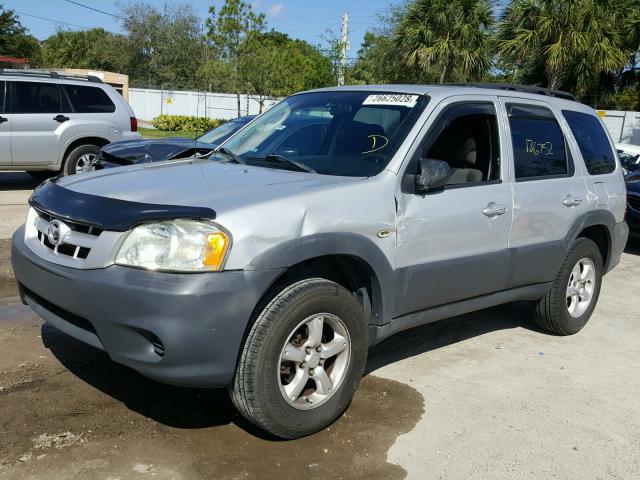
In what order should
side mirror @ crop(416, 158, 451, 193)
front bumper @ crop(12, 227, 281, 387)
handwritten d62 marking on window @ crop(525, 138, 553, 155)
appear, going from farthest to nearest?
handwritten d62 marking on window @ crop(525, 138, 553, 155)
side mirror @ crop(416, 158, 451, 193)
front bumper @ crop(12, 227, 281, 387)

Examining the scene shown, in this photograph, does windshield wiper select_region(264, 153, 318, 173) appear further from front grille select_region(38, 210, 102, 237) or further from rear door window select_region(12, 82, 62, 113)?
rear door window select_region(12, 82, 62, 113)

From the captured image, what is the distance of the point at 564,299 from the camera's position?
17.1ft

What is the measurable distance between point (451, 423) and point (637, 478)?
96 centimetres

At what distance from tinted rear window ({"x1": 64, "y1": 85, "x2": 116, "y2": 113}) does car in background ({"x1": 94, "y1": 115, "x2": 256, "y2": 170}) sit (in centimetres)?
256

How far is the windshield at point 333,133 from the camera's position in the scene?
12.8 ft

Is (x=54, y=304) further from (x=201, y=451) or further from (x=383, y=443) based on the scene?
(x=383, y=443)

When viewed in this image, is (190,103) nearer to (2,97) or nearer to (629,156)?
(2,97)

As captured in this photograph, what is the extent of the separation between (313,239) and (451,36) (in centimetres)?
2191

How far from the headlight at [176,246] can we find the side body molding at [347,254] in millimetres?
175

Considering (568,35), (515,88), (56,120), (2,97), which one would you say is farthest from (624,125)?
(515,88)

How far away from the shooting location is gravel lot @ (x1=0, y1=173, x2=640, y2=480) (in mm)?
3197

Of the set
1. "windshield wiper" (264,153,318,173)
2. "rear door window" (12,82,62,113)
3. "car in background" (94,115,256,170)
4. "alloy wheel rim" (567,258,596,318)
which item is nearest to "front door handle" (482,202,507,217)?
"windshield wiper" (264,153,318,173)

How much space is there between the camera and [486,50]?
23.0m

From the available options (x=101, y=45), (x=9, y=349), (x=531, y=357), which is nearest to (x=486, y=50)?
(x=531, y=357)
